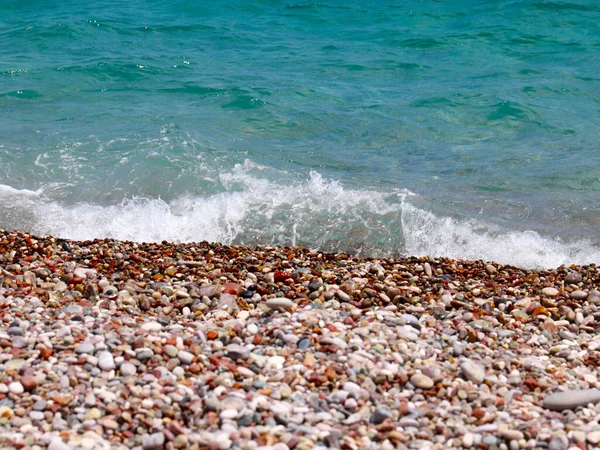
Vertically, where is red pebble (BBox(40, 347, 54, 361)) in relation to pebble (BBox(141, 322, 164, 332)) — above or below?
above

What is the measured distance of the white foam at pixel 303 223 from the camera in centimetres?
777

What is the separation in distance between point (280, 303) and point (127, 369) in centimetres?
145

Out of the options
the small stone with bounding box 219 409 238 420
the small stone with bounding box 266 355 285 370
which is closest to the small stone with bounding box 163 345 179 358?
the small stone with bounding box 266 355 285 370

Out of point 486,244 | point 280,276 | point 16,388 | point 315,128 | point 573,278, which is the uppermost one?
point 315,128

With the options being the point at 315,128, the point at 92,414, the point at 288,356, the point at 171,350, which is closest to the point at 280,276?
the point at 288,356

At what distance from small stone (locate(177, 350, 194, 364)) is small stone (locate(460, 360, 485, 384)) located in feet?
5.55

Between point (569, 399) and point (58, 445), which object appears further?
point (569, 399)

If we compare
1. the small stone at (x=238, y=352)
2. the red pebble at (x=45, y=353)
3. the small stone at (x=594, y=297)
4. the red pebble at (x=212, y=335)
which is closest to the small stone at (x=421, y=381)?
the small stone at (x=238, y=352)

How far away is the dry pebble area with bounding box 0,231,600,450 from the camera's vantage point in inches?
153

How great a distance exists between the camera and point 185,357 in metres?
4.46

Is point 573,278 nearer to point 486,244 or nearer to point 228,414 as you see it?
point 486,244

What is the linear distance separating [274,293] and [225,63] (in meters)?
10.1

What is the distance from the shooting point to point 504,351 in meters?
4.91

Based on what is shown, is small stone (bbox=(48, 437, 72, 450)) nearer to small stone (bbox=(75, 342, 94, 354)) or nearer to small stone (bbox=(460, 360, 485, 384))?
small stone (bbox=(75, 342, 94, 354))
